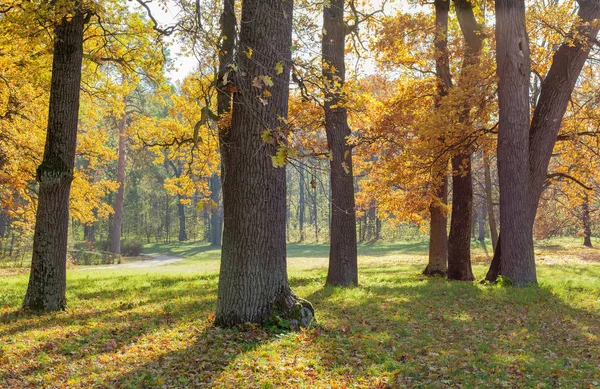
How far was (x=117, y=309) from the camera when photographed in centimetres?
910

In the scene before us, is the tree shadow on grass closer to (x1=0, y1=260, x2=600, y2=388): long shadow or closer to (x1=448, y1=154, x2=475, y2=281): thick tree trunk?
(x1=0, y1=260, x2=600, y2=388): long shadow

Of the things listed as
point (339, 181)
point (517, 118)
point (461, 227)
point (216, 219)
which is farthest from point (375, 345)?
point (216, 219)

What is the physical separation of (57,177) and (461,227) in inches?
424

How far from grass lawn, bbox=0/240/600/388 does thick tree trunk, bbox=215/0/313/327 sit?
1.52ft

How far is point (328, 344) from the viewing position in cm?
639

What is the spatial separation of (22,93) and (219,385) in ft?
39.8

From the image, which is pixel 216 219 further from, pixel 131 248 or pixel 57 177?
pixel 57 177

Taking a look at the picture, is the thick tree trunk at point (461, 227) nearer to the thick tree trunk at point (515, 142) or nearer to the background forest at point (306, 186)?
the background forest at point (306, 186)

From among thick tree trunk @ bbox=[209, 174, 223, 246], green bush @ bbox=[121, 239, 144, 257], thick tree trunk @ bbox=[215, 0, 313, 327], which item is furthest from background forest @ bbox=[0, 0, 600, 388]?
thick tree trunk @ bbox=[209, 174, 223, 246]

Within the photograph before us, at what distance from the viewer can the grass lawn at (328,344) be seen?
5.11 m

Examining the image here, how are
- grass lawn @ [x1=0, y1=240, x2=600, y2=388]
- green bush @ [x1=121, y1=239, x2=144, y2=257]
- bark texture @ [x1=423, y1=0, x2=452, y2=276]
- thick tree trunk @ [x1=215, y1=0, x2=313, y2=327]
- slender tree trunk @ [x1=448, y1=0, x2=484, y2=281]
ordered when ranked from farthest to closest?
green bush @ [x1=121, y1=239, x2=144, y2=257]
bark texture @ [x1=423, y1=0, x2=452, y2=276]
slender tree trunk @ [x1=448, y1=0, x2=484, y2=281]
thick tree trunk @ [x1=215, y1=0, x2=313, y2=327]
grass lawn @ [x1=0, y1=240, x2=600, y2=388]

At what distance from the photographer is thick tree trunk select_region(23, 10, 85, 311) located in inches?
331

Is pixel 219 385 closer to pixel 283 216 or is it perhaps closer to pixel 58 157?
pixel 283 216

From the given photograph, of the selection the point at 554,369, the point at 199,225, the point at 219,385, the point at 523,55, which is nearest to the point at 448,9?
the point at 523,55
